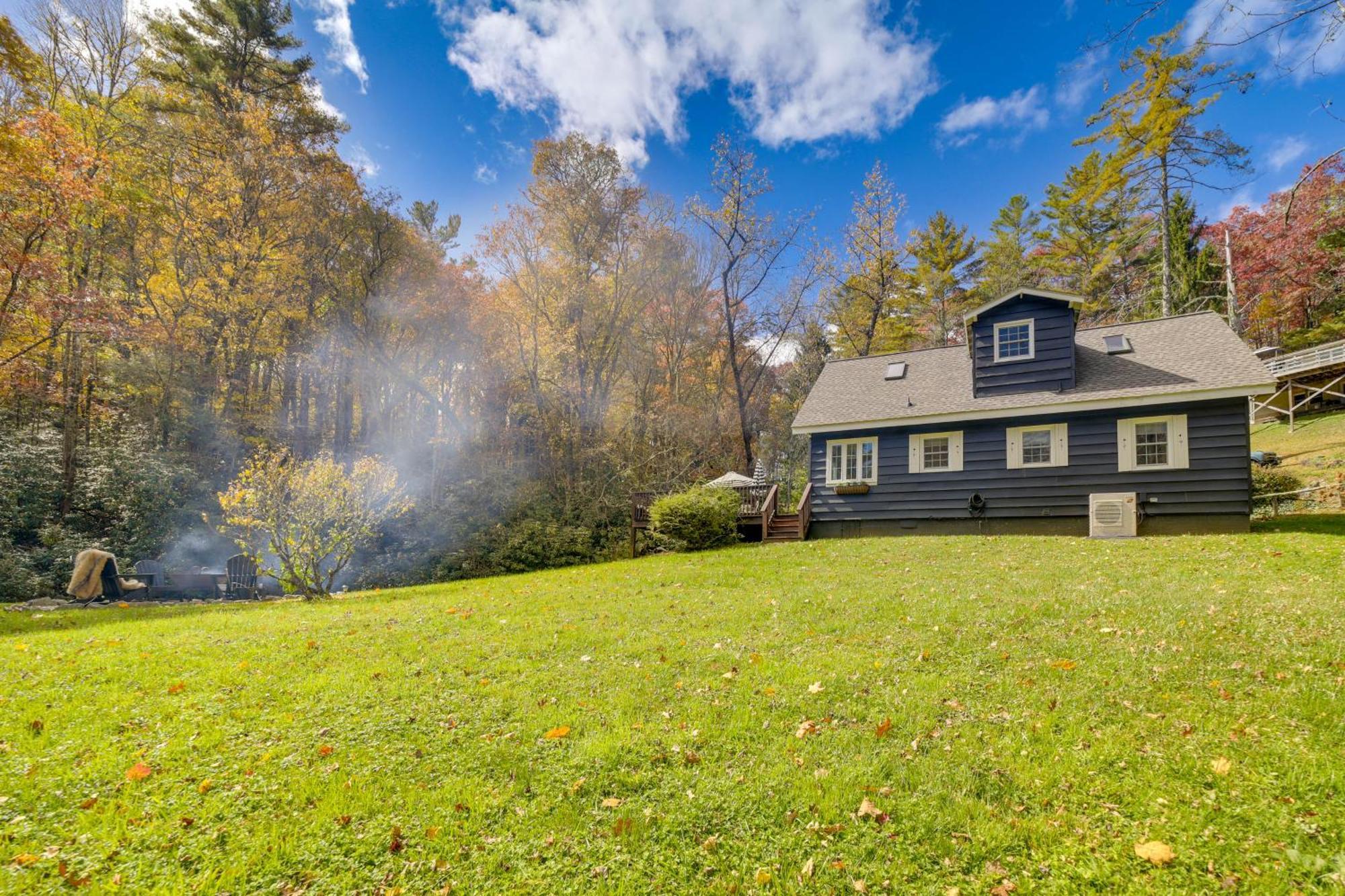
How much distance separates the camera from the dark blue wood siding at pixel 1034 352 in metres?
13.3

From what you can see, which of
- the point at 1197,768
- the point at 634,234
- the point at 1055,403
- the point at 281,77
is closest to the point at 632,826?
the point at 1197,768

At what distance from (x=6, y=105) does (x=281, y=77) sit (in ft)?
30.4

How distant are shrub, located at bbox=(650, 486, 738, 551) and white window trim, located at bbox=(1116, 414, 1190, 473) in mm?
9166

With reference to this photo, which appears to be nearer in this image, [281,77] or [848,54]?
[848,54]

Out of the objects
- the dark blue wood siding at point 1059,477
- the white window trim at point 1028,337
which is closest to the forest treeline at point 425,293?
the white window trim at point 1028,337

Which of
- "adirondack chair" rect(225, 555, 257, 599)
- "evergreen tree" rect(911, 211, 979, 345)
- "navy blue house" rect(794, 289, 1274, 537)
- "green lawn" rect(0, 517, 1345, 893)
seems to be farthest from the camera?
"evergreen tree" rect(911, 211, 979, 345)

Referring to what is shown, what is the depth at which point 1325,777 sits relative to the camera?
2.85m

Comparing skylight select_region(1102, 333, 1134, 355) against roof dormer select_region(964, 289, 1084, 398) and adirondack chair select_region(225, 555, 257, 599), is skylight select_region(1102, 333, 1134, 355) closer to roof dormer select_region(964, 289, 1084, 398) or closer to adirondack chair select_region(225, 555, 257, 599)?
roof dormer select_region(964, 289, 1084, 398)

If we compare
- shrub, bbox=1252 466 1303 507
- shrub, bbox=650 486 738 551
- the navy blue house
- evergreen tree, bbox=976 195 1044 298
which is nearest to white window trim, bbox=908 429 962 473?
the navy blue house

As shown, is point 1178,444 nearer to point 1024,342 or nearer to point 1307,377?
point 1024,342

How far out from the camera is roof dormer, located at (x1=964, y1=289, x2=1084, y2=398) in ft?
43.6

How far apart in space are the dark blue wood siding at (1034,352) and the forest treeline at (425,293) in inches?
206

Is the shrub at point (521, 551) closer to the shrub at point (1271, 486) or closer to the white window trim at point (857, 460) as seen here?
the white window trim at point (857, 460)

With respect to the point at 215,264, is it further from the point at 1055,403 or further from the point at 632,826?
the point at 1055,403
